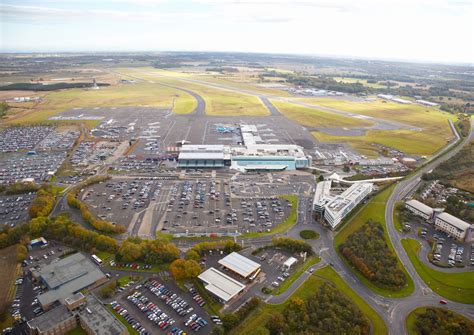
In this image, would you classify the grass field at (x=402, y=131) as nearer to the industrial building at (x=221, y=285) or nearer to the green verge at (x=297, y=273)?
the green verge at (x=297, y=273)

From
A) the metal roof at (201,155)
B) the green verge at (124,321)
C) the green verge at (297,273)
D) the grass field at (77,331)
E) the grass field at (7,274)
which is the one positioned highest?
the metal roof at (201,155)

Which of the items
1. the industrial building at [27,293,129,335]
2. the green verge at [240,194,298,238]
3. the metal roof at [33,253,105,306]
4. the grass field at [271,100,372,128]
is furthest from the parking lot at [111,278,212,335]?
the grass field at [271,100,372,128]

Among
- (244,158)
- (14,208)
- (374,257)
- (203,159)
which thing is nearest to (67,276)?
(14,208)

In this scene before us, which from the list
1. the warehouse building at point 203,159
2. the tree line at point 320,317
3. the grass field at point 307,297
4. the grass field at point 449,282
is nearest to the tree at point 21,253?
the grass field at point 307,297

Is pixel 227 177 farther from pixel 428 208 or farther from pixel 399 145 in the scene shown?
pixel 399 145

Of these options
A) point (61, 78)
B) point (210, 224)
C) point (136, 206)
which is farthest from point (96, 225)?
point (61, 78)

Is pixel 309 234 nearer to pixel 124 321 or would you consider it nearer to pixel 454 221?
pixel 454 221
